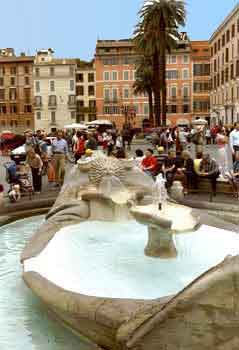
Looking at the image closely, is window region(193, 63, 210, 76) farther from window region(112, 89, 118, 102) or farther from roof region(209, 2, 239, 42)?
window region(112, 89, 118, 102)

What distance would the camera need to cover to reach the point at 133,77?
3647 inches

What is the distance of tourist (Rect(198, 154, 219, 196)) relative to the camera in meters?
13.2

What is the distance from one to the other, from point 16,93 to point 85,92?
604 inches

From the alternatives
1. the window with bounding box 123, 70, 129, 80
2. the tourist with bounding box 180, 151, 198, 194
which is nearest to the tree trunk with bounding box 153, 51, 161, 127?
the tourist with bounding box 180, 151, 198, 194

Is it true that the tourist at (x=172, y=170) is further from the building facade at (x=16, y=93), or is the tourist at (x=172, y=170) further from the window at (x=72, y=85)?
→ the building facade at (x=16, y=93)

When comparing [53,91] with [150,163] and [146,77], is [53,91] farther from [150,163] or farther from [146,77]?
[150,163]

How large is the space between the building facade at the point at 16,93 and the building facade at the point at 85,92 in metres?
10.2

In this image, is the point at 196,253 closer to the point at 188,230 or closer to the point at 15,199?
the point at 188,230

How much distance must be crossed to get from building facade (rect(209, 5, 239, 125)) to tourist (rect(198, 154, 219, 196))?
4885cm

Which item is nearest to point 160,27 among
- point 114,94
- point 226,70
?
point 226,70

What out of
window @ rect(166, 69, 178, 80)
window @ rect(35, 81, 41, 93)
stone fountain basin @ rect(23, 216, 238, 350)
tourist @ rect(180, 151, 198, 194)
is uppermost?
window @ rect(166, 69, 178, 80)

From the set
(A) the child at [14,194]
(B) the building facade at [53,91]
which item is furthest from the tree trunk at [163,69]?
(B) the building facade at [53,91]

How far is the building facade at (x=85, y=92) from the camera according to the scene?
96812mm

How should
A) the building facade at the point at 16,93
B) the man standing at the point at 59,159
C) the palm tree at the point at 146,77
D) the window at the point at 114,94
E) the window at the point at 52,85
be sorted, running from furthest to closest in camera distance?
the building facade at the point at 16,93, the window at the point at 52,85, the window at the point at 114,94, the palm tree at the point at 146,77, the man standing at the point at 59,159
